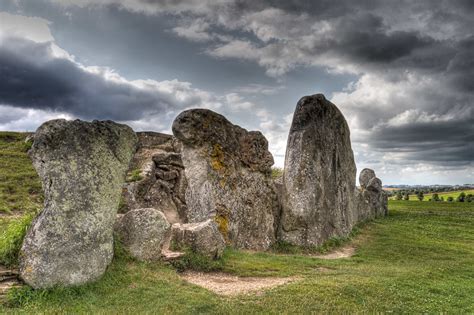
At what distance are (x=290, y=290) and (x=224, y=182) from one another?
27.7 ft

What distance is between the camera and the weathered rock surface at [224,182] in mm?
19406

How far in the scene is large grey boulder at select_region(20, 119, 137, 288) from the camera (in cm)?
1120

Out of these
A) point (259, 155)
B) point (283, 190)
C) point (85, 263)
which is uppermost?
point (259, 155)

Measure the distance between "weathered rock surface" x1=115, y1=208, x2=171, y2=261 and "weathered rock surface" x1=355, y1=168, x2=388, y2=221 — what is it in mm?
23178

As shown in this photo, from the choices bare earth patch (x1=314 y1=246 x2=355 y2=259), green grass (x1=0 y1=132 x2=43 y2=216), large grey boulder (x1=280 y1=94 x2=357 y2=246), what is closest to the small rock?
large grey boulder (x1=280 y1=94 x2=357 y2=246)

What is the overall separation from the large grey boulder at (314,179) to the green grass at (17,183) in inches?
520

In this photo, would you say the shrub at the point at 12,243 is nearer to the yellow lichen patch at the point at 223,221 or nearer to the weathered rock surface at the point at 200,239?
the weathered rock surface at the point at 200,239

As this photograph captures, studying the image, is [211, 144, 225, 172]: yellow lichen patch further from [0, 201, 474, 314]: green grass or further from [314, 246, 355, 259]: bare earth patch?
[314, 246, 355, 259]: bare earth patch

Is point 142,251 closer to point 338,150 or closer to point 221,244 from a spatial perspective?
point 221,244

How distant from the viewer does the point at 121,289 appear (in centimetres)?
1158

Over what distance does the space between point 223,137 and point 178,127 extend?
8.18ft

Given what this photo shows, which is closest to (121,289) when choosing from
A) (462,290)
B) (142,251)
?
(142,251)

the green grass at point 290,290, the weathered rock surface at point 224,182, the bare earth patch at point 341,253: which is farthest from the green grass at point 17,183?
the bare earth patch at point 341,253

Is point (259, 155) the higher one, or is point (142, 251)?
point (259, 155)
